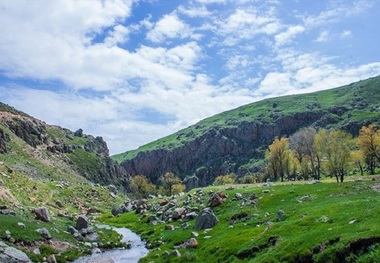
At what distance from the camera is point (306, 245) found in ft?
93.1

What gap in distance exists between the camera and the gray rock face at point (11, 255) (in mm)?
33062

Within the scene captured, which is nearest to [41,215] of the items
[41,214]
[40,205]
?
[41,214]

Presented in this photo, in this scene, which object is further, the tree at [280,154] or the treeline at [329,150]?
the tree at [280,154]

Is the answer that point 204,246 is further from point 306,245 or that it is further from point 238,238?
point 306,245

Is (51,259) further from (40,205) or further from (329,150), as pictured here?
(329,150)

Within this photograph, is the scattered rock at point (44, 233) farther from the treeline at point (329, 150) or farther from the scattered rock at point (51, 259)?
the treeline at point (329, 150)

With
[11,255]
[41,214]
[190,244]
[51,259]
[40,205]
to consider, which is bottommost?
[190,244]

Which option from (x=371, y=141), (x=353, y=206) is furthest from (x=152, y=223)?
(x=371, y=141)

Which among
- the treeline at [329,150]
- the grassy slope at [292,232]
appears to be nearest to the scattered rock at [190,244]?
the grassy slope at [292,232]

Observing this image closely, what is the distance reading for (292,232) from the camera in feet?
114

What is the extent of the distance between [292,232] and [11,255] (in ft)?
85.9

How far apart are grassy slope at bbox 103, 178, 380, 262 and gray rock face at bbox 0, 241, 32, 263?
14018 millimetres

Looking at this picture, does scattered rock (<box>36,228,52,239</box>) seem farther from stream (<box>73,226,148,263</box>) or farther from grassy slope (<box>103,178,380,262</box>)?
grassy slope (<box>103,178,380,262</box>)

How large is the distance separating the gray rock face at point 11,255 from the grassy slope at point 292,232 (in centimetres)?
1402
